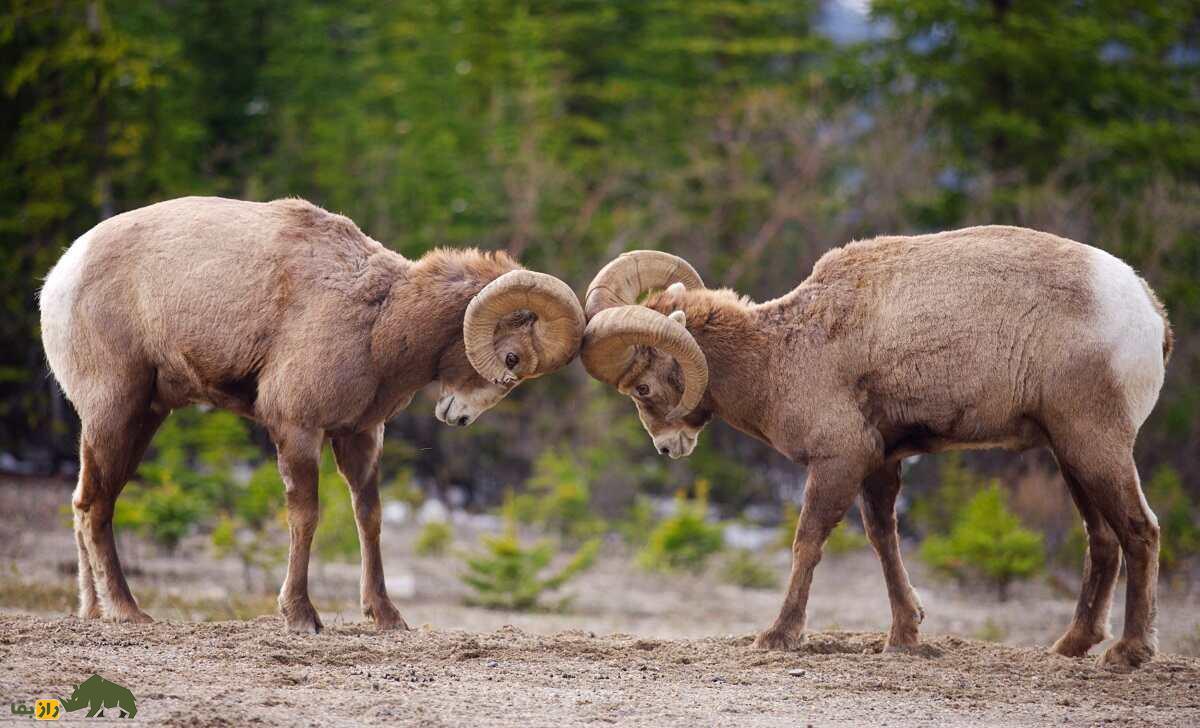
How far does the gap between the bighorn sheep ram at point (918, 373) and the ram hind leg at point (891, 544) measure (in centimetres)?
1

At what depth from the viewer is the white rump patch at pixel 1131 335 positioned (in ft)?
26.8

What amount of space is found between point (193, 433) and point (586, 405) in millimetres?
6075

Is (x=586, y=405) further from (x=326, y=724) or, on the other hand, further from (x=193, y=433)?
(x=326, y=724)

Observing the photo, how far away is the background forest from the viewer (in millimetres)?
18406

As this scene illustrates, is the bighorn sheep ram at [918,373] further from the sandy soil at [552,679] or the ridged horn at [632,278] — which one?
the sandy soil at [552,679]

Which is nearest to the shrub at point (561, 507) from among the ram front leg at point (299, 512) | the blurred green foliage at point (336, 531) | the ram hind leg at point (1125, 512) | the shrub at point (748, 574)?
the shrub at point (748, 574)

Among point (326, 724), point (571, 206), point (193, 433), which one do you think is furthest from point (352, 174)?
point (326, 724)

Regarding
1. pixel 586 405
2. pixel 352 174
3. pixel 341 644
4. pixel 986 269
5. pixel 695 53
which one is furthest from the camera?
pixel 695 53

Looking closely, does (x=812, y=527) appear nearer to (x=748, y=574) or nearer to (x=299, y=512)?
(x=299, y=512)

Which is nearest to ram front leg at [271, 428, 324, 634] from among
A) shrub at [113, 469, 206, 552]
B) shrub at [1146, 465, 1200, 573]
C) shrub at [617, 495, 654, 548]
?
shrub at [113, 469, 206, 552]

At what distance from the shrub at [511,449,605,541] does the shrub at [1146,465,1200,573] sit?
6562 mm

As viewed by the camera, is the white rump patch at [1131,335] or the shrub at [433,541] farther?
the shrub at [433,541]

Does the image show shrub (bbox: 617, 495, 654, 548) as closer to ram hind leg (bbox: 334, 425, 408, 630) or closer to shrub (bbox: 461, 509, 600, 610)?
shrub (bbox: 461, 509, 600, 610)

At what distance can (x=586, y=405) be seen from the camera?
20078 mm
